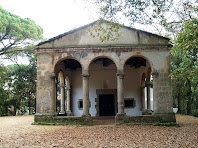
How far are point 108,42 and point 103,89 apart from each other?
4834mm

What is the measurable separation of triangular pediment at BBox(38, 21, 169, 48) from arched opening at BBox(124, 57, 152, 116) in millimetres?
3375

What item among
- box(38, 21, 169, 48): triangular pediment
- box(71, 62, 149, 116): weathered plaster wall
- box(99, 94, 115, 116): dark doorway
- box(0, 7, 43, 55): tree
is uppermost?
box(0, 7, 43, 55): tree

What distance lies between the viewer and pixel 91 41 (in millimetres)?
11641

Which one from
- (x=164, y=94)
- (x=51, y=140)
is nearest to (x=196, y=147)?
(x=51, y=140)

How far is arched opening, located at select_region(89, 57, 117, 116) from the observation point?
1532 cm

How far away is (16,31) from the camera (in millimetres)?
18156

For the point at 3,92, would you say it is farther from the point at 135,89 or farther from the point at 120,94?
the point at 120,94

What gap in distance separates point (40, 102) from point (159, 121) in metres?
6.51

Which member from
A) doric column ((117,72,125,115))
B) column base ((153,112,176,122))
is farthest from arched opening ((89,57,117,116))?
column base ((153,112,176,122))

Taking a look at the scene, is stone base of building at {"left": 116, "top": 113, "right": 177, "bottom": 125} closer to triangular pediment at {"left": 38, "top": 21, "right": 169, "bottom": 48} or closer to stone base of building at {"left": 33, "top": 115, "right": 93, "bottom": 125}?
stone base of building at {"left": 33, "top": 115, "right": 93, "bottom": 125}

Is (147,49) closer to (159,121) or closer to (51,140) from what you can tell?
(159,121)

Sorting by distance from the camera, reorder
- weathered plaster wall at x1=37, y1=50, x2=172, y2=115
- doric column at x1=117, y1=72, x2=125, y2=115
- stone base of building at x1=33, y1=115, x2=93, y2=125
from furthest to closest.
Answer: weathered plaster wall at x1=37, y1=50, x2=172, y2=115 → doric column at x1=117, y1=72, x2=125, y2=115 → stone base of building at x1=33, y1=115, x2=93, y2=125

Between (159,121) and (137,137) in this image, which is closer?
(137,137)

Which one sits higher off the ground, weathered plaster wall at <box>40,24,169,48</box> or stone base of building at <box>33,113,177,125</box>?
weathered plaster wall at <box>40,24,169,48</box>
